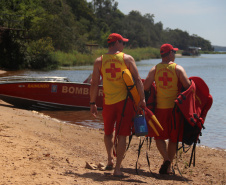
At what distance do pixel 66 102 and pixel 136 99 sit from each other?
10.6m

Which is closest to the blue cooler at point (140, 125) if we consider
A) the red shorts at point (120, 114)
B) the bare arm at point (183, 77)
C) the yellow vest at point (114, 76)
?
the red shorts at point (120, 114)

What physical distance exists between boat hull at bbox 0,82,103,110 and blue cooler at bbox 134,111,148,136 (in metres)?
10.1

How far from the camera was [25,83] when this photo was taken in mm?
15391

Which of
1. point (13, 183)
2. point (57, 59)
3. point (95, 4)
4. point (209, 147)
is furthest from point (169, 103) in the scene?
point (95, 4)

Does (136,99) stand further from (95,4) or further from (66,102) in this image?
(95,4)

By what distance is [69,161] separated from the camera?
6.32 meters

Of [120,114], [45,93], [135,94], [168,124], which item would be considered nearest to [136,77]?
[135,94]

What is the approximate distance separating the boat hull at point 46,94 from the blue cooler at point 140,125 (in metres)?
10.1

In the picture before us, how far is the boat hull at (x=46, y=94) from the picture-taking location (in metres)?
15.3

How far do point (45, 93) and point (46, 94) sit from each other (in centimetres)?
5

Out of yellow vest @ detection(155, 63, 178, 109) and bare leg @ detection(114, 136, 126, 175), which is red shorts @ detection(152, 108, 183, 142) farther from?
bare leg @ detection(114, 136, 126, 175)

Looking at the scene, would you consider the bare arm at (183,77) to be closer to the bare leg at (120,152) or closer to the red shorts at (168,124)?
the red shorts at (168,124)

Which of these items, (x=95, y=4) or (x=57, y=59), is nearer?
(x=57, y=59)

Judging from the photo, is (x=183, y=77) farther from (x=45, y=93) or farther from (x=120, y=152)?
(x=45, y=93)
